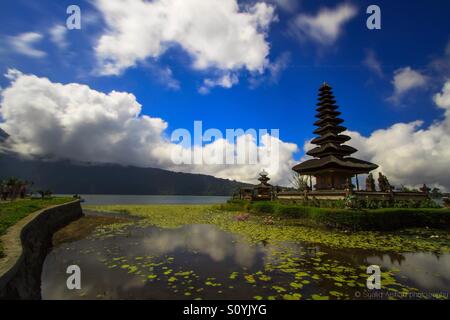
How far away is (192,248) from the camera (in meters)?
11.1

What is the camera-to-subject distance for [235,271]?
7754 mm

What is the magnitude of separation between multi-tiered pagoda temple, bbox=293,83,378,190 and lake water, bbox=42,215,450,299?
47.5 ft

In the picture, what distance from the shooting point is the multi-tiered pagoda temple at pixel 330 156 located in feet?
83.8

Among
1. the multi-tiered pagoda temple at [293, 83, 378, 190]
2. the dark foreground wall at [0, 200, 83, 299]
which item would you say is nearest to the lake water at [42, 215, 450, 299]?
the dark foreground wall at [0, 200, 83, 299]

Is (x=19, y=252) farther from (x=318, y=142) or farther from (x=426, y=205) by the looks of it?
(x=318, y=142)

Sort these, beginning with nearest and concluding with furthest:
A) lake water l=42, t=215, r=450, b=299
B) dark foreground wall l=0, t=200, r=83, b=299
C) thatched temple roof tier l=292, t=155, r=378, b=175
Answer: dark foreground wall l=0, t=200, r=83, b=299 < lake water l=42, t=215, r=450, b=299 < thatched temple roof tier l=292, t=155, r=378, b=175

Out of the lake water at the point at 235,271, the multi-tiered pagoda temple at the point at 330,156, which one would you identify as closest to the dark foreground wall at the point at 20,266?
the lake water at the point at 235,271

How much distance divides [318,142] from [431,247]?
822 inches

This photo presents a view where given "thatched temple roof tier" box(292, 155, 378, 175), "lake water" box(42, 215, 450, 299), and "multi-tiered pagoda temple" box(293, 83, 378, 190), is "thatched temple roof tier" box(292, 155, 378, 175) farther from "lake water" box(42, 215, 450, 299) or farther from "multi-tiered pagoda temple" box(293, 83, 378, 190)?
"lake water" box(42, 215, 450, 299)

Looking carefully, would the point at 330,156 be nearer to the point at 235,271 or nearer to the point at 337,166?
the point at 337,166

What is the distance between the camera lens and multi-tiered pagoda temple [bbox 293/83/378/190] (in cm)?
2553

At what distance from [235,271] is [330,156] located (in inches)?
871

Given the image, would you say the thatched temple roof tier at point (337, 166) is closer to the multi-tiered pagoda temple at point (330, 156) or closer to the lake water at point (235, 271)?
the multi-tiered pagoda temple at point (330, 156)

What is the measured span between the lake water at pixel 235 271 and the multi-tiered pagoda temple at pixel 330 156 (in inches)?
569
